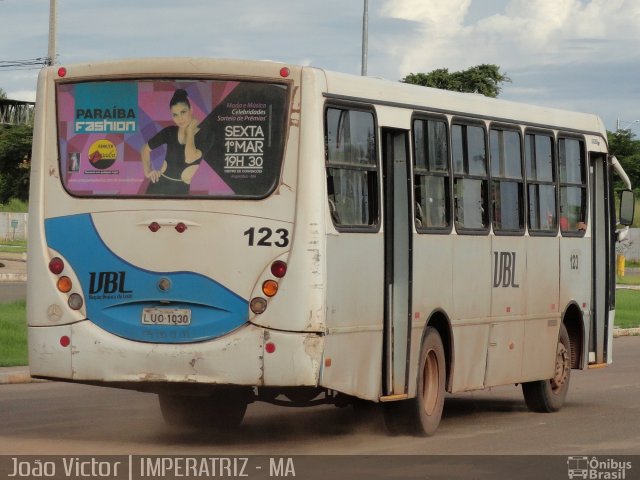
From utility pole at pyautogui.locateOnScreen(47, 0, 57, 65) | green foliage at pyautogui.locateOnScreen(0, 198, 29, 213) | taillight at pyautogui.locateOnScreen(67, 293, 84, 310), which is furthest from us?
green foliage at pyautogui.locateOnScreen(0, 198, 29, 213)

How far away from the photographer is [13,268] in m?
46.5

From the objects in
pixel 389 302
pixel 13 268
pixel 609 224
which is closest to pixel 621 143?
pixel 13 268

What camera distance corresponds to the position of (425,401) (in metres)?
14.1

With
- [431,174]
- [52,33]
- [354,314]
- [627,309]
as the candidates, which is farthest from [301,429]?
[627,309]

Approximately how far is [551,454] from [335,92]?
3.22 metres

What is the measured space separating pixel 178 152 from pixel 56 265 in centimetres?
127

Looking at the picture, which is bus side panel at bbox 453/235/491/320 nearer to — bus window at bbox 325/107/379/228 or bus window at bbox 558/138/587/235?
bus window at bbox 325/107/379/228

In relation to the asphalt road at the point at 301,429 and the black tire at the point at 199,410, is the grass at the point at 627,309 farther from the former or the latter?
the black tire at the point at 199,410

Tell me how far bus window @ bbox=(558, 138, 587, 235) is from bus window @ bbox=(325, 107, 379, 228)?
4508 mm

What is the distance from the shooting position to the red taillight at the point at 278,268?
11984 mm

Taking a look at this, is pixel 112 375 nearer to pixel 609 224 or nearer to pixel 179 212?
pixel 179 212

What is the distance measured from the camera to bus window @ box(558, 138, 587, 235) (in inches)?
674

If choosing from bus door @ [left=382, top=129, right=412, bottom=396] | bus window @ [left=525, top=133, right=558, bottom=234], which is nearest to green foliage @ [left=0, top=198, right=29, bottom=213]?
bus window @ [left=525, top=133, right=558, bottom=234]

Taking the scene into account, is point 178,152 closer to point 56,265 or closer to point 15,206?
point 56,265
